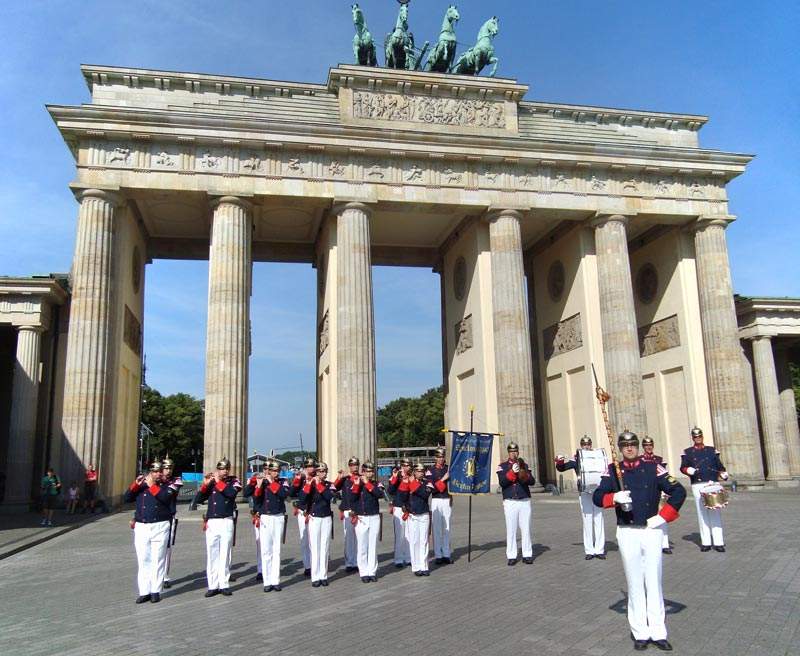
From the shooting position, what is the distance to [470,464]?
11797mm

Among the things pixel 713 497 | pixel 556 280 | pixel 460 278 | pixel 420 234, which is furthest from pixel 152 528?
pixel 556 280

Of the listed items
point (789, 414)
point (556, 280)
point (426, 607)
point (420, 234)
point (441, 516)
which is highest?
point (420, 234)

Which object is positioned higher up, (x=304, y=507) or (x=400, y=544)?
(x=304, y=507)

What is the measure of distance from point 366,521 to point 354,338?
15367mm

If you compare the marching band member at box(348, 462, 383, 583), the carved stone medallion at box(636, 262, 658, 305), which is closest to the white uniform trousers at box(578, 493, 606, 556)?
the marching band member at box(348, 462, 383, 583)

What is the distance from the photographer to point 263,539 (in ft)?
31.3

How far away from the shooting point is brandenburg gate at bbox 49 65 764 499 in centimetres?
2419

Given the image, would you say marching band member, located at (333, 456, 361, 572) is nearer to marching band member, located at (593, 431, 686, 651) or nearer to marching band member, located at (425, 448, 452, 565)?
marching band member, located at (425, 448, 452, 565)

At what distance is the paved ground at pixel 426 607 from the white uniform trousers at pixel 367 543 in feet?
0.84

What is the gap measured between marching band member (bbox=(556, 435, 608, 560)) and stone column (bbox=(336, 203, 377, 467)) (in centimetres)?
1309

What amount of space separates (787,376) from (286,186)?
28.9 meters

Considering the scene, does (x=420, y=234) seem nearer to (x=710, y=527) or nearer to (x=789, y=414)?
(x=789, y=414)

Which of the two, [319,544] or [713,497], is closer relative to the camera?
[319,544]

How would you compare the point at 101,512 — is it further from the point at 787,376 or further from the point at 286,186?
the point at 787,376
